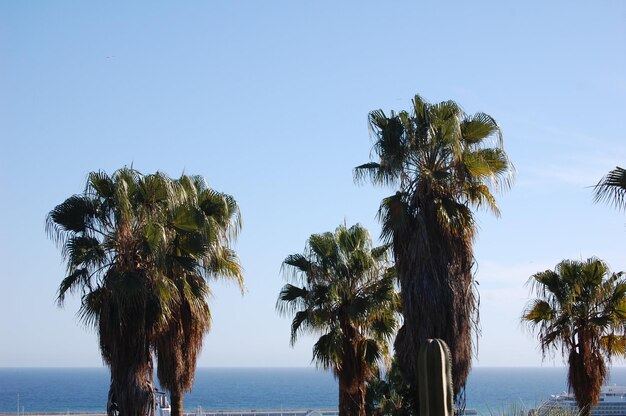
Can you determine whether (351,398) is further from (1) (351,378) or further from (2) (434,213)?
(2) (434,213)

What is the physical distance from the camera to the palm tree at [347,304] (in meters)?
23.4

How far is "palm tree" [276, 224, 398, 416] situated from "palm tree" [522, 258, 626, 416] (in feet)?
13.1

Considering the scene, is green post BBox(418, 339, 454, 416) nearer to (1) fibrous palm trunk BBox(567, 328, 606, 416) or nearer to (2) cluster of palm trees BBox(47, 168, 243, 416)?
(2) cluster of palm trees BBox(47, 168, 243, 416)

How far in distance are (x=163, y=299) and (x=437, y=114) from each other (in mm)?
7172

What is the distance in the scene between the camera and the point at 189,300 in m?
19.9

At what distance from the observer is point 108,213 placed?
20.0 meters

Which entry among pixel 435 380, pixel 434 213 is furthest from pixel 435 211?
pixel 435 380

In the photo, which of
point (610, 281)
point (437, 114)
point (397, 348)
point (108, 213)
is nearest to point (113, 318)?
point (108, 213)

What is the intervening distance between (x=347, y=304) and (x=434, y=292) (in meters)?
5.50

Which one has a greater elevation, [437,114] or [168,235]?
[437,114]

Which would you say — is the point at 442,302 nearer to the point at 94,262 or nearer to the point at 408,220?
the point at 408,220

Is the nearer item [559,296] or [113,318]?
[113,318]

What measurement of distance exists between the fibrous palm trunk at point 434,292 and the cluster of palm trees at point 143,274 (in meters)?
Result: 4.43

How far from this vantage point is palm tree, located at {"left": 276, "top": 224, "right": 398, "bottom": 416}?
2341 centimetres
